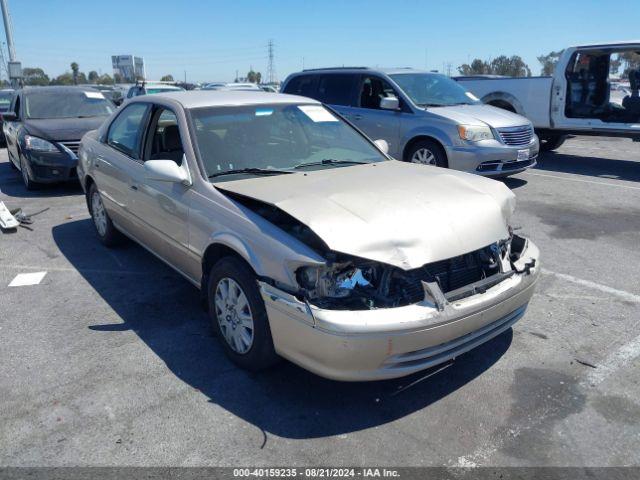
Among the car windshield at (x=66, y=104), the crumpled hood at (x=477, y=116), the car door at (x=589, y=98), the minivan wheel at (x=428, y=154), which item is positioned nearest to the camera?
the crumpled hood at (x=477, y=116)

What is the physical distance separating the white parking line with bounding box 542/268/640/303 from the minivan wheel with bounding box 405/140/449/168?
3447mm

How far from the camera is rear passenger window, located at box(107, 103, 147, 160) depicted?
185 inches

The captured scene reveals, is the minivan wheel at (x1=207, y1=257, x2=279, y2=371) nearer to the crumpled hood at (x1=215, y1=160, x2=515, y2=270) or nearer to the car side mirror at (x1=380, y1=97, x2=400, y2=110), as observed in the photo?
the crumpled hood at (x1=215, y1=160, x2=515, y2=270)

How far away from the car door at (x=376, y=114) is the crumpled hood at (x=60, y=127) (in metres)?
4.47

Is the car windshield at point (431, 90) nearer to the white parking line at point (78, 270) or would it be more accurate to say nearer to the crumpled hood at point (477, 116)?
the crumpled hood at point (477, 116)

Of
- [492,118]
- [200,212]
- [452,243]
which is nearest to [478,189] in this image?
[452,243]

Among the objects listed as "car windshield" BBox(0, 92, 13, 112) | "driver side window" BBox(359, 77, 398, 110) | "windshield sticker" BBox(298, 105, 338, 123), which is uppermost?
"car windshield" BBox(0, 92, 13, 112)

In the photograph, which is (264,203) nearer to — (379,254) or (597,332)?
(379,254)

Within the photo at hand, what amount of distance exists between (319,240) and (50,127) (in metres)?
7.32

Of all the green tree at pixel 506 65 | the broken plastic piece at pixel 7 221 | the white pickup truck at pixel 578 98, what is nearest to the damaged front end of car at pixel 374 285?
the broken plastic piece at pixel 7 221

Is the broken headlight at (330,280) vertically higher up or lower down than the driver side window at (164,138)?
lower down

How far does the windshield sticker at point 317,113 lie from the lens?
4.64 meters

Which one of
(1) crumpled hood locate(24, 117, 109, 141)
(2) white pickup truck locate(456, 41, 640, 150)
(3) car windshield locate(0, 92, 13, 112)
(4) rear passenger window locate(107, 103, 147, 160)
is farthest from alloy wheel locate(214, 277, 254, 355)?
(3) car windshield locate(0, 92, 13, 112)

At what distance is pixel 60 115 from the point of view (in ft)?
30.0
